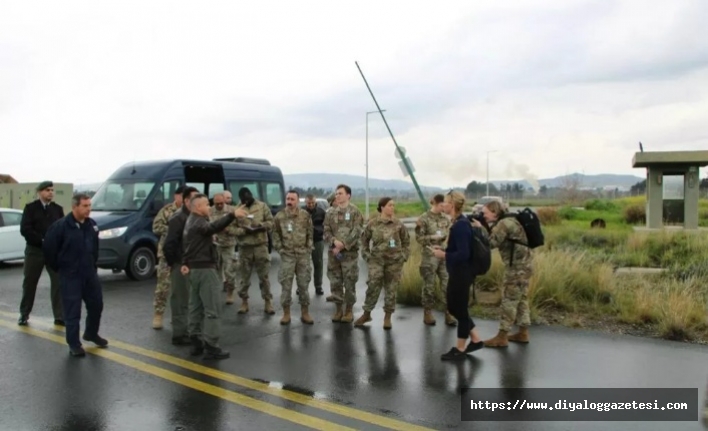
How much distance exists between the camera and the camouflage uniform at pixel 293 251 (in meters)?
8.01

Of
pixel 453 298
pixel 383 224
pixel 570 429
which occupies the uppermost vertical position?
pixel 383 224

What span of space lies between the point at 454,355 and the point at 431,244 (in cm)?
213

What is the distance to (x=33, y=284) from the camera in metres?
7.91

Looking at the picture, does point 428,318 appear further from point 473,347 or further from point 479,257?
point 479,257

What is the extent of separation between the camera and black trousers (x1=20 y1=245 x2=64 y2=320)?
787 cm

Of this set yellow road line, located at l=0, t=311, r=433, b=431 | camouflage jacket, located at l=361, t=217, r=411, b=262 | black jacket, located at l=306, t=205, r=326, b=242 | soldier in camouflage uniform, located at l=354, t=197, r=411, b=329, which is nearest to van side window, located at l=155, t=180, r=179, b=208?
black jacket, located at l=306, t=205, r=326, b=242

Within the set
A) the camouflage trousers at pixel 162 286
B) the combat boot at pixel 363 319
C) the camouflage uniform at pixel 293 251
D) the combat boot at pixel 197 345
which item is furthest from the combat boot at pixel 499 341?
the camouflage trousers at pixel 162 286

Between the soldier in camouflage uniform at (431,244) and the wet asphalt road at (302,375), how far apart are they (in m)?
0.28

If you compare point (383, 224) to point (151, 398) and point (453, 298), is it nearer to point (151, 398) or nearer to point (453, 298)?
point (453, 298)

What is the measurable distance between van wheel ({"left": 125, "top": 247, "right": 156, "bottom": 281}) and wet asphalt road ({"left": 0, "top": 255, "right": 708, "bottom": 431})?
368cm

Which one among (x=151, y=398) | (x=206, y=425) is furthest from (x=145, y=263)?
(x=206, y=425)

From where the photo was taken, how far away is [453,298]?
249 inches

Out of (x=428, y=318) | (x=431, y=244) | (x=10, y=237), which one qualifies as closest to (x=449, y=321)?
(x=428, y=318)

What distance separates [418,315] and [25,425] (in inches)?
208
